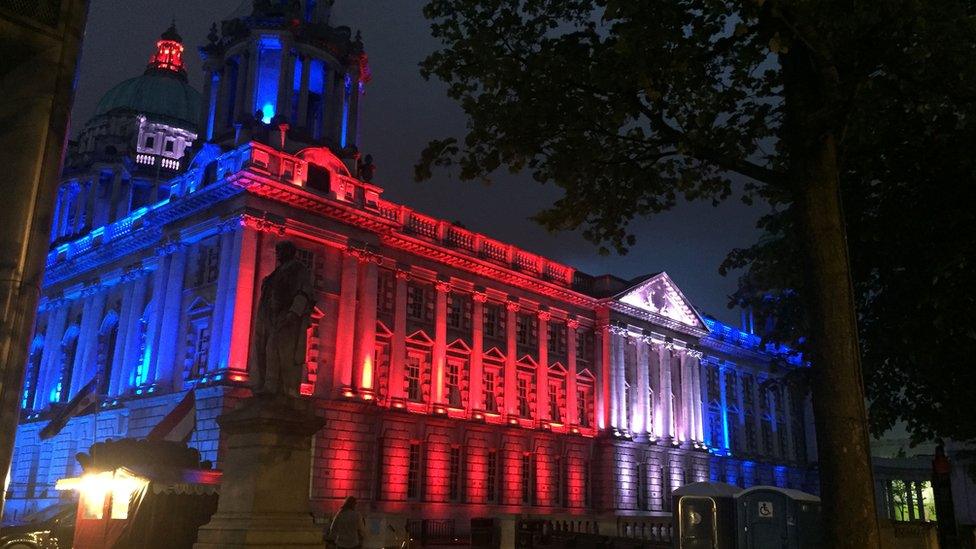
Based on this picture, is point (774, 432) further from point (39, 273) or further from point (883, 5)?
point (39, 273)

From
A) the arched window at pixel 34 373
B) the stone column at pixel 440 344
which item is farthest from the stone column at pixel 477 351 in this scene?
the arched window at pixel 34 373

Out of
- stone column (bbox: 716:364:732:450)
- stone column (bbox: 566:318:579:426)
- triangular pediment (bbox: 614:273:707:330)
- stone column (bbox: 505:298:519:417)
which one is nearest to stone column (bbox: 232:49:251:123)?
stone column (bbox: 505:298:519:417)

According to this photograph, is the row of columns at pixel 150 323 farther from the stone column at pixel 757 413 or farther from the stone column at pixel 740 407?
the stone column at pixel 757 413

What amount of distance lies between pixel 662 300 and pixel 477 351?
60.9 feet

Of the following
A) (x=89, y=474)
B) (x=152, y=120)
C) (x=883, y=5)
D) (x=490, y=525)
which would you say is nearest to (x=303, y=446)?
(x=89, y=474)

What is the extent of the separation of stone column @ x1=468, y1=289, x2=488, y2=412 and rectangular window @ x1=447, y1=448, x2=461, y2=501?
2.47 metres

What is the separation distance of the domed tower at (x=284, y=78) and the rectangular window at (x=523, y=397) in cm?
1547

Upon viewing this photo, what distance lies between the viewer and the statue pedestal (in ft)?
36.2

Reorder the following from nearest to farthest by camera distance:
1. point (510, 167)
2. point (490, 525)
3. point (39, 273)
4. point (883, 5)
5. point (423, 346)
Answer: point (39, 273)
point (883, 5)
point (510, 167)
point (490, 525)
point (423, 346)

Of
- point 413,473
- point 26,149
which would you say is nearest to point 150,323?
point 413,473

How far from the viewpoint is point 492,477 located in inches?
1657

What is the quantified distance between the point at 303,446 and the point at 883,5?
30.8 feet

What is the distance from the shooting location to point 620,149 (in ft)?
40.6

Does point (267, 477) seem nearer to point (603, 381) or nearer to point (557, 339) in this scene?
point (557, 339)
